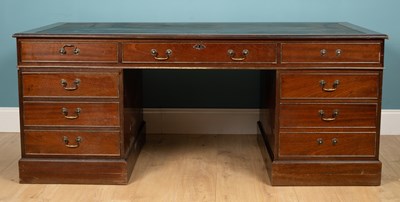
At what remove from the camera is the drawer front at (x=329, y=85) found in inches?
110

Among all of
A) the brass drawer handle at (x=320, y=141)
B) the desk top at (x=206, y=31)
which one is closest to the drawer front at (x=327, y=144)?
the brass drawer handle at (x=320, y=141)

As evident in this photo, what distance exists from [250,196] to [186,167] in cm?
49

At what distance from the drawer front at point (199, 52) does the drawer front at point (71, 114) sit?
234mm

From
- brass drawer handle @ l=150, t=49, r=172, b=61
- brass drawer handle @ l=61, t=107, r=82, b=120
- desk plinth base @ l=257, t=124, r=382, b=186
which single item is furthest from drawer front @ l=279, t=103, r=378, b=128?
brass drawer handle @ l=61, t=107, r=82, b=120

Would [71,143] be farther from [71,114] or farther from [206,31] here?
[206,31]

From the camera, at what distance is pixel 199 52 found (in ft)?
9.14

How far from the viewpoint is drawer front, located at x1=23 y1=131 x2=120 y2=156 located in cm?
286

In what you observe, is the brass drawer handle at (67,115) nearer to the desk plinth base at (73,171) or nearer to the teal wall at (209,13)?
the desk plinth base at (73,171)

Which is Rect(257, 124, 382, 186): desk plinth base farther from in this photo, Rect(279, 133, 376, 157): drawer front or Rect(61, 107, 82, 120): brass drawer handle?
Rect(61, 107, 82, 120): brass drawer handle

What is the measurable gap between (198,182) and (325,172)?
0.55 meters

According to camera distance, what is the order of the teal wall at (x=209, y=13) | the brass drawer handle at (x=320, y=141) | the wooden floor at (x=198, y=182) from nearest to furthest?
the wooden floor at (x=198, y=182), the brass drawer handle at (x=320, y=141), the teal wall at (x=209, y=13)

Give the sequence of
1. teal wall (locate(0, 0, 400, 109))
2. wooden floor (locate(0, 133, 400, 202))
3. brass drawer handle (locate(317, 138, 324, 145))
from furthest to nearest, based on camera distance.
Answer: teal wall (locate(0, 0, 400, 109)) < brass drawer handle (locate(317, 138, 324, 145)) < wooden floor (locate(0, 133, 400, 202))

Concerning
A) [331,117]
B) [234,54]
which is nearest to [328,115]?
[331,117]

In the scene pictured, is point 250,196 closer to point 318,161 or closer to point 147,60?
point 318,161
